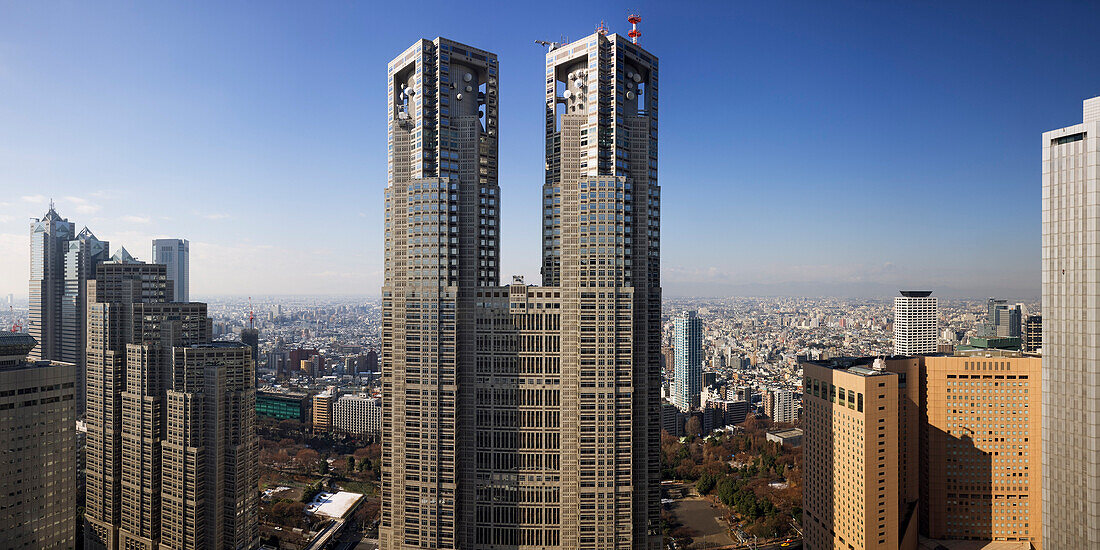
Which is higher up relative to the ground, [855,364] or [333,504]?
[855,364]

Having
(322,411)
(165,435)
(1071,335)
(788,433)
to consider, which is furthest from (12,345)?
(788,433)

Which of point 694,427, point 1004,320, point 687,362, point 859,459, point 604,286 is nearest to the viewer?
point 604,286

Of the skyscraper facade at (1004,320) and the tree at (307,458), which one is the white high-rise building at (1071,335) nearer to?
the tree at (307,458)

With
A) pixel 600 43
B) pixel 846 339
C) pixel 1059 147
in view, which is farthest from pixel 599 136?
pixel 846 339

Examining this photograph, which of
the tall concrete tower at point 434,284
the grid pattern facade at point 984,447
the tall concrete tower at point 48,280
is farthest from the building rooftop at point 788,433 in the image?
the tall concrete tower at point 48,280

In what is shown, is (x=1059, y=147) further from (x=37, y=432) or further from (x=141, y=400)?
(x=141, y=400)

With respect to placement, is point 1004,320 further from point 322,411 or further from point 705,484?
point 322,411

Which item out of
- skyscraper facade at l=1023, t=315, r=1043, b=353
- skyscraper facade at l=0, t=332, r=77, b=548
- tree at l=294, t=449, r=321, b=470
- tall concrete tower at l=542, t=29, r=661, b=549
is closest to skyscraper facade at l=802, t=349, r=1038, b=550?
tall concrete tower at l=542, t=29, r=661, b=549
